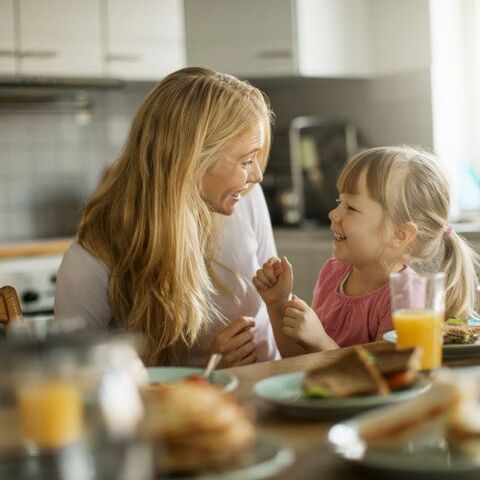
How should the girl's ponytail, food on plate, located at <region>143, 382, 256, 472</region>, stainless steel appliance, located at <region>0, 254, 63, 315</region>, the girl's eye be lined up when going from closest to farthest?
food on plate, located at <region>143, 382, 256, 472</region>
the girl's ponytail
the girl's eye
stainless steel appliance, located at <region>0, 254, 63, 315</region>

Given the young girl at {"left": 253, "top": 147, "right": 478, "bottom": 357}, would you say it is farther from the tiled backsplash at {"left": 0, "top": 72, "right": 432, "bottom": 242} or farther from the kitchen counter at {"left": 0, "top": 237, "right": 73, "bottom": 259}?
the tiled backsplash at {"left": 0, "top": 72, "right": 432, "bottom": 242}

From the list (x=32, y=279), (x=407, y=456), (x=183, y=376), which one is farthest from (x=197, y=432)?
(x=32, y=279)

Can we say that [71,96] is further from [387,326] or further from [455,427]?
[455,427]

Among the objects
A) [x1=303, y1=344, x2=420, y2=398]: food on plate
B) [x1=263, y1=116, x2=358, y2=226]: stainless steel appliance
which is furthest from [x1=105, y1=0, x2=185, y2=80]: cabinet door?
[x1=303, y1=344, x2=420, y2=398]: food on plate

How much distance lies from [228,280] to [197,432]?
1367 mm

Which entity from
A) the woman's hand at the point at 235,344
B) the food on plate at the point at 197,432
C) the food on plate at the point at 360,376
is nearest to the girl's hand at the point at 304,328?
the woman's hand at the point at 235,344

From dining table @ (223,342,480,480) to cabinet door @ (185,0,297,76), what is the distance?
123 inches

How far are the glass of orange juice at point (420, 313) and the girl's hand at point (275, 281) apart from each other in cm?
57

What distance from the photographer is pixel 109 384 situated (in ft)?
2.60

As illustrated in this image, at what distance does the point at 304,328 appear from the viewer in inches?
72.7

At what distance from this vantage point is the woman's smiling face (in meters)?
2.06

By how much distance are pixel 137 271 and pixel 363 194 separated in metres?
0.56

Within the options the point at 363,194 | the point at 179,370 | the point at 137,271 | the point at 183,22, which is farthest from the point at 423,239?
the point at 183,22

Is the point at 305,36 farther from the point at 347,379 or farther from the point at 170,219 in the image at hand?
the point at 347,379
